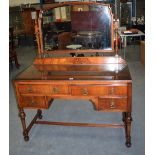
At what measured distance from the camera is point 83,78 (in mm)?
2145

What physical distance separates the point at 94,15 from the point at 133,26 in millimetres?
5270

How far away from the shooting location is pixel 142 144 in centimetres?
238

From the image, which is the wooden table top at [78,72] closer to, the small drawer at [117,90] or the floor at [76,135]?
the small drawer at [117,90]

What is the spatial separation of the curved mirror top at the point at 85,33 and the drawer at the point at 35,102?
0.65m

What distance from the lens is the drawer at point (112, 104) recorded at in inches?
84.1

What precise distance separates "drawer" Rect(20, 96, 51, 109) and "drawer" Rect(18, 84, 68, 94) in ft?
0.22

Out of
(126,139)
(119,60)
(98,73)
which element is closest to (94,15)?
(119,60)

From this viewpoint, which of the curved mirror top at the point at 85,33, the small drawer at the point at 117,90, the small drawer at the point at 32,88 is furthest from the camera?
the curved mirror top at the point at 85,33

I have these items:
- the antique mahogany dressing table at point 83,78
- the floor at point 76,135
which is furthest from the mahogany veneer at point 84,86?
the floor at point 76,135

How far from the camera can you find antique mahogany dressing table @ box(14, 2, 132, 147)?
2.11m

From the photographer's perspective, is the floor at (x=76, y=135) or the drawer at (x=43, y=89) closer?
the drawer at (x=43, y=89)

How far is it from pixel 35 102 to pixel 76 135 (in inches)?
26.3
